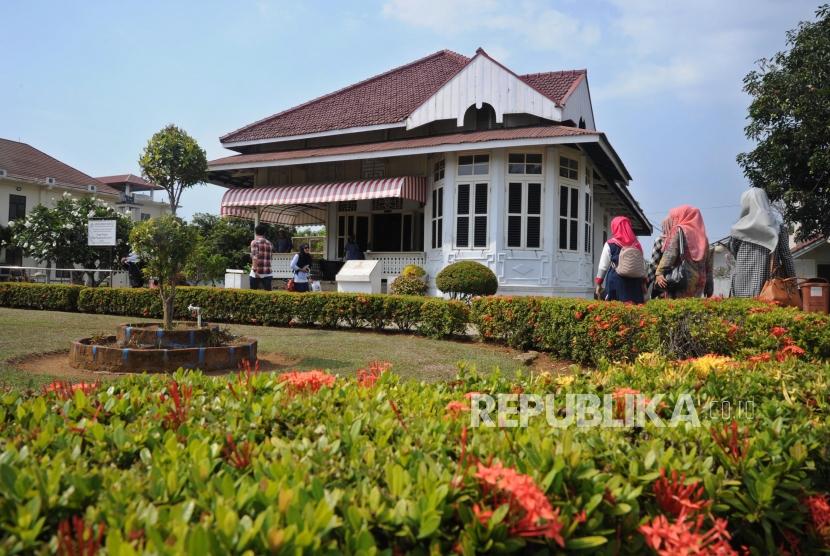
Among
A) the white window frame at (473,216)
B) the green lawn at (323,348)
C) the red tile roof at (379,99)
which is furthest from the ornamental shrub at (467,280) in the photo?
the red tile roof at (379,99)

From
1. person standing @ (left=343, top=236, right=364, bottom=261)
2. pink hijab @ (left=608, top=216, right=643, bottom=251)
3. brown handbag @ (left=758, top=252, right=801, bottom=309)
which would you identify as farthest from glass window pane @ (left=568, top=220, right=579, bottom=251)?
brown handbag @ (left=758, top=252, right=801, bottom=309)

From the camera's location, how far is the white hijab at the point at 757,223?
718 centimetres

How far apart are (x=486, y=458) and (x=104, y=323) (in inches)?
463

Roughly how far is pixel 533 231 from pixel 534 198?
0.96m

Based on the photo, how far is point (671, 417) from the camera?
260 centimetres

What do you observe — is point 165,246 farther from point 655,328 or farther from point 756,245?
point 756,245

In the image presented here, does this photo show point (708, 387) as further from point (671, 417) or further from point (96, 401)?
point (96, 401)

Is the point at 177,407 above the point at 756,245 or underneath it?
underneath

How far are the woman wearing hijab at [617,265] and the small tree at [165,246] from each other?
5.52 meters

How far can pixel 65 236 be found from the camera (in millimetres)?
27781

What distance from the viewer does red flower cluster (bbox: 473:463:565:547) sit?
1536 millimetres

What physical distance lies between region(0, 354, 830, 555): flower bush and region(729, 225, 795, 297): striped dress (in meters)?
5.17

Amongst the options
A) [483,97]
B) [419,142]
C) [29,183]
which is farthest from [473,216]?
[29,183]

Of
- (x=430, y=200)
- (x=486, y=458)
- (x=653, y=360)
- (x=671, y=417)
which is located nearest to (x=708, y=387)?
(x=671, y=417)
